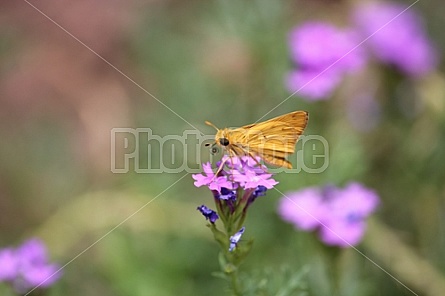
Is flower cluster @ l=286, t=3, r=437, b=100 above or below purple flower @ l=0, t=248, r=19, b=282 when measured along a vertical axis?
above

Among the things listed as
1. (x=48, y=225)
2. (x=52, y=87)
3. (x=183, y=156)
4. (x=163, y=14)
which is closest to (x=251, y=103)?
(x=183, y=156)

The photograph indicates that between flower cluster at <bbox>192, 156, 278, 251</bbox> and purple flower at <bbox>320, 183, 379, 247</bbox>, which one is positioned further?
purple flower at <bbox>320, 183, 379, 247</bbox>

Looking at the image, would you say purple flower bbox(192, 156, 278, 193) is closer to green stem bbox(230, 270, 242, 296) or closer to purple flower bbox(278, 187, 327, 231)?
green stem bbox(230, 270, 242, 296)

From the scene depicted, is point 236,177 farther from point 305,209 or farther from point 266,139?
point 305,209

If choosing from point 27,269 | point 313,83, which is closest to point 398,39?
point 313,83

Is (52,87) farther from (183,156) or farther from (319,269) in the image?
(319,269)

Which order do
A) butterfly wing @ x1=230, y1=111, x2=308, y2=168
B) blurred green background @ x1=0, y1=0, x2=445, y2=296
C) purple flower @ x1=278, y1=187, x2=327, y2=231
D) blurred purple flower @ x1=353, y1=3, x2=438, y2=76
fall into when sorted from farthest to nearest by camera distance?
blurred purple flower @ x1=353, y1=3, x2=438, y2=76 → blurred green background @ x1=0, y1=0, x2=445, y2=296 → purple flower @ x1=278, y1=187, x2=327, y2=231 → butterfly wing @ x1=230, y1=111, x2=308, y2=168

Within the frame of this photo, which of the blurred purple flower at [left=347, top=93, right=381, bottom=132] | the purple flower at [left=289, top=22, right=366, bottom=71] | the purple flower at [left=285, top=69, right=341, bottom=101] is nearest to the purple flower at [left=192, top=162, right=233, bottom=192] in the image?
the purple flower at [left=285, top=69, right=341, bottom=101]

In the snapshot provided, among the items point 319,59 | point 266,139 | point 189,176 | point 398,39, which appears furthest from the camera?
point 189,176

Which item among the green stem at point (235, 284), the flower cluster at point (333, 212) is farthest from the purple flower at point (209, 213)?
the flower cluster at point (333, 212)
